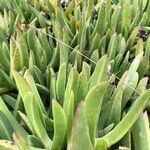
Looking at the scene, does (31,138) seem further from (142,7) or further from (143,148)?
(142,7)

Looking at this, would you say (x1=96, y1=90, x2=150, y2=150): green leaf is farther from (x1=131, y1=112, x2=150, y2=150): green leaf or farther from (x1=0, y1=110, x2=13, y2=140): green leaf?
(x1=0, y1=110, x2=13, y2=140): green leaf

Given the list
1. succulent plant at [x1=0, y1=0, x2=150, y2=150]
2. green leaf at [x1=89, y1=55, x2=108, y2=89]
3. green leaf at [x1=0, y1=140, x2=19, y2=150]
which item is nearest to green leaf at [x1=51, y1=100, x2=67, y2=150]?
succulent plant at [x1=0, y1=0, x2=150, y2=150]

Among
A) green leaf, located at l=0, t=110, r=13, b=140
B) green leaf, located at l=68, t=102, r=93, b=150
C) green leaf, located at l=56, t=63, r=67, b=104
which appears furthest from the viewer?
green leaf, located at l=56, t=63, r=67, b=104

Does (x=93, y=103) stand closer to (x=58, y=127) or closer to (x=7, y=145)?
(x=58, y=127)

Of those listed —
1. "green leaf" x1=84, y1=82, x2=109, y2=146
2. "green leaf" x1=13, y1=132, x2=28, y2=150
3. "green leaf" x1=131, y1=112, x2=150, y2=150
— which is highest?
"green leaf" x1=84, y1=82, x2=109, y2=146

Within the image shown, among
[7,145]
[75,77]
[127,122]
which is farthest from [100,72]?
[7,145]

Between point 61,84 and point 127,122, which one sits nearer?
point 127,122

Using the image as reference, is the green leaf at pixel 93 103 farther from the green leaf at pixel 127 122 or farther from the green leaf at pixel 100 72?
the green leaf at pixel 100 72

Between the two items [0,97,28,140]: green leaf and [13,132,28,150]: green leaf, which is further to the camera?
[0,97,28,140]: green leaf

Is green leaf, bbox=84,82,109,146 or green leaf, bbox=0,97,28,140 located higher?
green leaf, bbox=84,82,109,146
